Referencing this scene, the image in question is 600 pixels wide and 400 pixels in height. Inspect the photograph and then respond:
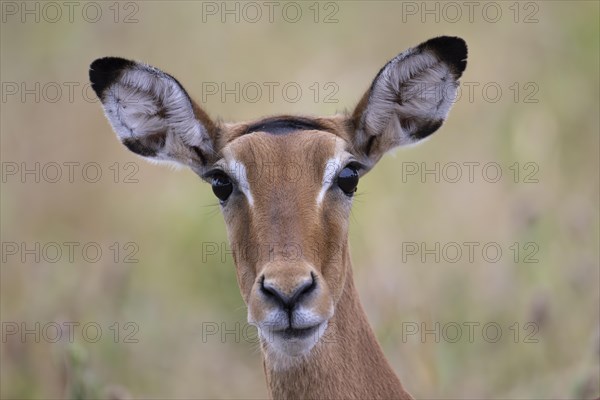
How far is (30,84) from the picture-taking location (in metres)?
15.3

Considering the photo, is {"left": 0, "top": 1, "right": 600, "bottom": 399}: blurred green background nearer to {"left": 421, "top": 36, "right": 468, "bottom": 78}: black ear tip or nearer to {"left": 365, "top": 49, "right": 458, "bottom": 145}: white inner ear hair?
{"left": 365, "top": 49, "right": 458, "bottom": 145}: white inner ear hair

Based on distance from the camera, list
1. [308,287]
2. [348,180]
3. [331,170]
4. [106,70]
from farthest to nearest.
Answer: [106,70] → [348,180] → [331,170] → [308,287]

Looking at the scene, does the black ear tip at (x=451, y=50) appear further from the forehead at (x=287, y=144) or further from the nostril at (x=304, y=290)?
the nostril at (x=304, y=290)

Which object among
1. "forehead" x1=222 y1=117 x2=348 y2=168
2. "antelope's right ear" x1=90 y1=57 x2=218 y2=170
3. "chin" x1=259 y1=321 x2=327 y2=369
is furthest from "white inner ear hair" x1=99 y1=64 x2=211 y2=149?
"chin" x1=259 y1=321 x2=327 y2=369

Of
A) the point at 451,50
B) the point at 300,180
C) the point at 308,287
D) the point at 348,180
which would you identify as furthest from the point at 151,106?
the point at 308,287

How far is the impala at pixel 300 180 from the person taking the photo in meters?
7.20

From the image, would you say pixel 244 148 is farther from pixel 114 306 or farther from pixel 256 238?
pixel 114 306

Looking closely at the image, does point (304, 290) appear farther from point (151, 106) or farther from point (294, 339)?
point (151, 106)

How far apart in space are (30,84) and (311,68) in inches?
142

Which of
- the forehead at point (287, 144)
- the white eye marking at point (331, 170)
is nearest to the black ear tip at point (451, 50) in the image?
the forehead at point (287, 144)

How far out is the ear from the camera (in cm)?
830

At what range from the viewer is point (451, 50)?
8273 millimetres

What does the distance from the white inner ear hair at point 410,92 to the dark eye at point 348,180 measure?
59 cm

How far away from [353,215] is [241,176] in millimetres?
5177
